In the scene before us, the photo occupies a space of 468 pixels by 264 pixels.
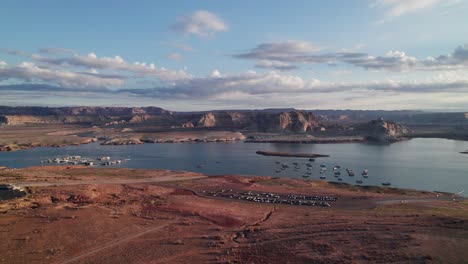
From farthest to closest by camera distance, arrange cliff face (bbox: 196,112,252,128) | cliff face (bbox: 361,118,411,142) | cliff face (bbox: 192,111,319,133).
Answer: cliff face (bbox: 196,112,252,128) < cliff face (bbox: 192,111,319,133) < cliff face (bbox: 361,118,411,142)

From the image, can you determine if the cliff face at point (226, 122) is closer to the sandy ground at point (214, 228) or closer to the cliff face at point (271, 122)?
the cliff face at point (271, 122)

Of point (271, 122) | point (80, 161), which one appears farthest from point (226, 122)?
point (80, 161)

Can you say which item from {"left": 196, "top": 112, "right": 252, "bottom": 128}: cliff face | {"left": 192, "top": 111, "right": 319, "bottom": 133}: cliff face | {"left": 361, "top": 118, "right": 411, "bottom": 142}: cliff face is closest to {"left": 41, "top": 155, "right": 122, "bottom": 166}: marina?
{"left": 192, "top": 111, "right": 319, "bottom": 133}: cliff face

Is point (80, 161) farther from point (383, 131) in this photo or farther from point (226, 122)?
point (383, 131)

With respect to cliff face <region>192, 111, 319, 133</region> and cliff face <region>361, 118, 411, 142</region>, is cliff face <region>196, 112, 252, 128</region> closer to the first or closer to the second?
cliff face <region>192, 111, 319, 133</region>

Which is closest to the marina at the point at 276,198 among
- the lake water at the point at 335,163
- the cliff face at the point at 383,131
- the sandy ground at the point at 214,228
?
the sandy ground at the point at 214,228

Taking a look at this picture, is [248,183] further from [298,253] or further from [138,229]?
[298,253]
